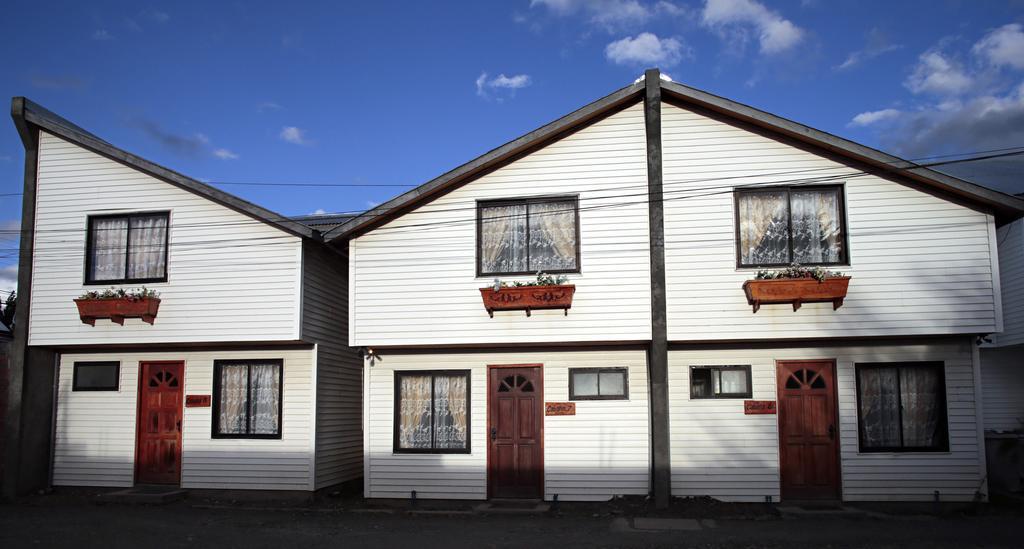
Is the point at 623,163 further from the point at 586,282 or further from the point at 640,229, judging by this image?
the point at 586,282

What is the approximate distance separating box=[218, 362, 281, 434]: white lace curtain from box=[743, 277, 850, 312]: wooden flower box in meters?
8.95

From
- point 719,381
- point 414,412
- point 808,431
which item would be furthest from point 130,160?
point 808,431

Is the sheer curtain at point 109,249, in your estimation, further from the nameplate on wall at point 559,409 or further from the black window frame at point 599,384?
the black window frame at point 599,384

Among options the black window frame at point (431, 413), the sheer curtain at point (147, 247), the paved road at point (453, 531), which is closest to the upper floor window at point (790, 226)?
the paved road at point (453, 531)

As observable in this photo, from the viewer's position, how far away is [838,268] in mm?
13055

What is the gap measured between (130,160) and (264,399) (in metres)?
5.26

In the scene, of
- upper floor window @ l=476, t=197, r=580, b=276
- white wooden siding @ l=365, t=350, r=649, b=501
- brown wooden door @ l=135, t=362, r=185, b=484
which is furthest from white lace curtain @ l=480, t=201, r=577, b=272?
brown wooden door @ l=135, t=362, r=185, b=484

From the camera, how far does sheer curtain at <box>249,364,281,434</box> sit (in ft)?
49.7

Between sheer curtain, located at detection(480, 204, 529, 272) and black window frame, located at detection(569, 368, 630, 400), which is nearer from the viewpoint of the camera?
black window frame, located at detection(569, 368, 630, 400)

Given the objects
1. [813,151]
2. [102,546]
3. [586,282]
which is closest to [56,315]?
Result: [102,546]

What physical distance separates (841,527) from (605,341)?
4.50 metres

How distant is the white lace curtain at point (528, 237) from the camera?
1388 cm

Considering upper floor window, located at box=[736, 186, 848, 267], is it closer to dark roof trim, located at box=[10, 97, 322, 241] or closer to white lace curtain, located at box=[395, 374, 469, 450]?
white lace curtain, located at box=[395, 374, 469, 450]

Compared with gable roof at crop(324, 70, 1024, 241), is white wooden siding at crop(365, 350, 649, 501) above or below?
below
